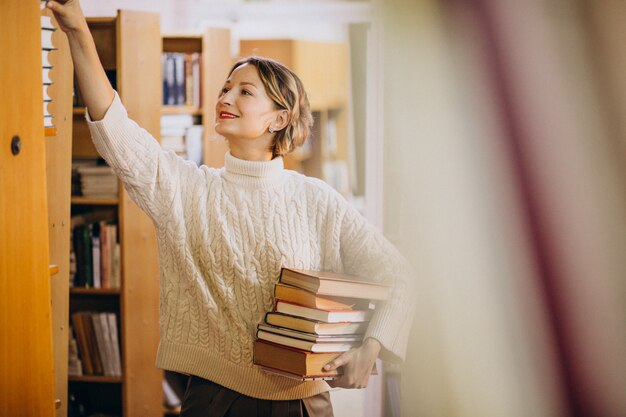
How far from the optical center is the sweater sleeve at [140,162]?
132 centimetres

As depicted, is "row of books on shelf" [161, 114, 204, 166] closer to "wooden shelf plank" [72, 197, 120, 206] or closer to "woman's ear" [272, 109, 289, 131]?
"wooden shelf plank" [72, 197, 120, 206]

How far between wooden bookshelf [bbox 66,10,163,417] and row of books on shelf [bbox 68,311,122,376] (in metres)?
0.04

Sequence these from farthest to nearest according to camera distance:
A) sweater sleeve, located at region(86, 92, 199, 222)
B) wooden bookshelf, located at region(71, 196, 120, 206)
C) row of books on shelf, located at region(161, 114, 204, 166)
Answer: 1. row of books on shelf, located at region(161, 114, 204, 166)
2. wooden bookshelf, located at region(71, 196, 120, 206)
3. sweater sleeve, located at region(86, 92, 199, 222)

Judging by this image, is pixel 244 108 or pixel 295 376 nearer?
pixel 295 376

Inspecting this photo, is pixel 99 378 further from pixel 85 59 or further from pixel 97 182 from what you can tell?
pixel 85 59

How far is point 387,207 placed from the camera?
328 cm

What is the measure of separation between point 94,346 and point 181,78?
55.0 inches

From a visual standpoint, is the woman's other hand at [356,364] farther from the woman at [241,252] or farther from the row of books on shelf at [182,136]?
the row of books on shelf at [182,136]

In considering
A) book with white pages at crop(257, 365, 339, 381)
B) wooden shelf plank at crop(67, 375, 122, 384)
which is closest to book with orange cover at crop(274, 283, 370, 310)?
book with white pages at crop(257, 365, 339, 381)

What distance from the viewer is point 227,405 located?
1.46 m

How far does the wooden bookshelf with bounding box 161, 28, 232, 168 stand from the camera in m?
3.51

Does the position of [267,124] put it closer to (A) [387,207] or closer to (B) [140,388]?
(A) [387,207]

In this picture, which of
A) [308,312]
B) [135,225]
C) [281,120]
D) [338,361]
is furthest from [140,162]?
[135,225]

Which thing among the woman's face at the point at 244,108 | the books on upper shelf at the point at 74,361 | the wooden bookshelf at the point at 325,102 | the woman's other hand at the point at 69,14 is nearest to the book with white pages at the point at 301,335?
the woman's face at the point at 244,108
